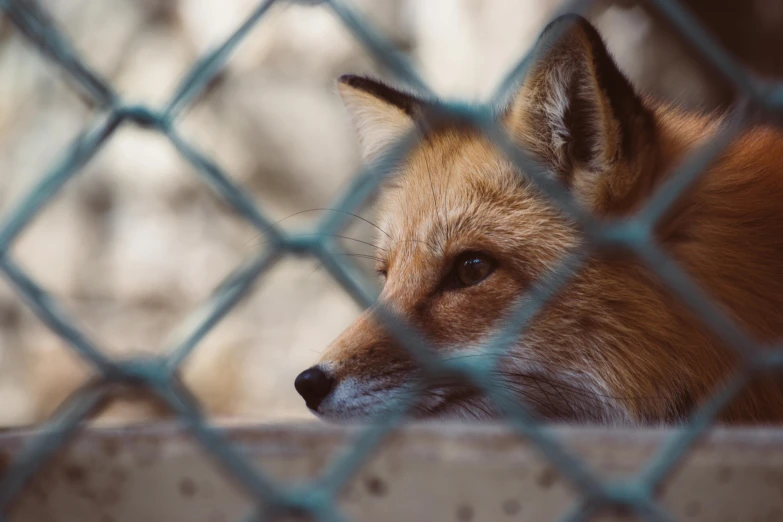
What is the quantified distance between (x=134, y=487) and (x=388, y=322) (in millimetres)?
323

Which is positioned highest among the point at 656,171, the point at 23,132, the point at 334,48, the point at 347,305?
the point at 23,132

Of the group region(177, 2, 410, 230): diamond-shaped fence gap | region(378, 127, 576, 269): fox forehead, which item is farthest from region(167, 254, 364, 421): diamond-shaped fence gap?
region(378, 127, 576, 269): fox forehead

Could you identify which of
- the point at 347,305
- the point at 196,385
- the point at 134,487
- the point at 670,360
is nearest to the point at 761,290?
the point at 670,360

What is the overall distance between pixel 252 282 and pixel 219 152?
4.01m

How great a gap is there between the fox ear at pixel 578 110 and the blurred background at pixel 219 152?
259 centimetres

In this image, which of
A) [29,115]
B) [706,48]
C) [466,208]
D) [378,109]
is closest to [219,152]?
[29,115]

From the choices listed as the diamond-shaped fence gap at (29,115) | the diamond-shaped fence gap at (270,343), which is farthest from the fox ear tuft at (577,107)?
the diamond-shaped fence gap at (29,115)

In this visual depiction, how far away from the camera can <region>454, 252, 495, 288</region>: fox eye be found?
180 centimetres

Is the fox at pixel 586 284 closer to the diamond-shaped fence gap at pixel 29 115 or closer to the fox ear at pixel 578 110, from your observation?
the fox ear at pixel 578 110

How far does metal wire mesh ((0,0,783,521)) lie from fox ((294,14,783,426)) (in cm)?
56

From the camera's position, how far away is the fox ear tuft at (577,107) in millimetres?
1381

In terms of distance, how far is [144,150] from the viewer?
4570 millimetres

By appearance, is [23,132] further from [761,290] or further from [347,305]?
[761,290]

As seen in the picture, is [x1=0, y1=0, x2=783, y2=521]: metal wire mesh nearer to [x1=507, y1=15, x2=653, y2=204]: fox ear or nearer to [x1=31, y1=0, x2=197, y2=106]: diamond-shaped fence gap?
[x1=507, y1=15, x2=653, y2=204]: fox ear
